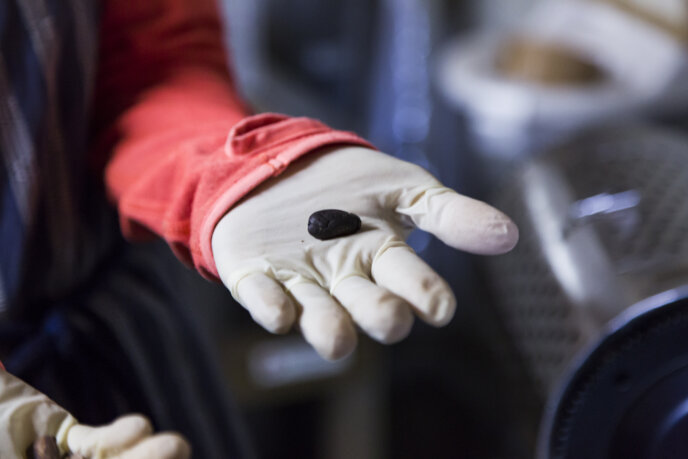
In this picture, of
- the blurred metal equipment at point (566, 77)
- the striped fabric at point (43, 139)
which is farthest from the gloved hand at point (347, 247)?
the blurred metal equipment at point (566, 77)

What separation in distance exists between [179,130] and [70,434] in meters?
0.15

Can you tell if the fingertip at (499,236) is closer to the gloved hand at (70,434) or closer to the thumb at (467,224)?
the thumb at (467,224)

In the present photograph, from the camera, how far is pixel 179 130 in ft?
1.01

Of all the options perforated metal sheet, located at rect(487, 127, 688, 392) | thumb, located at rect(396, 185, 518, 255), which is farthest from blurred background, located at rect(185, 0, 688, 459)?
thumb, located at rect(396, 185, 518, 255)

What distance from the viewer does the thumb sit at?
0.69 ft

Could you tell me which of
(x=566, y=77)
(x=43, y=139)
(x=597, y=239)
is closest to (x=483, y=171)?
(x=566, y=77)

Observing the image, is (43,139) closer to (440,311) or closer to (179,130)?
(179,130)

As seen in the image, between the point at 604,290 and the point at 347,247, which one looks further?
the point at 604,290

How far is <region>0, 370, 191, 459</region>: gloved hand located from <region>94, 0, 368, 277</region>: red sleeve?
0.06 metres

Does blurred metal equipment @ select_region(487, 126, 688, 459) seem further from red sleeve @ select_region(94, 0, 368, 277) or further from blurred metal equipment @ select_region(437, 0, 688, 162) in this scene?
blurred metal equipment @ select_region(437, 0, 688, 162)

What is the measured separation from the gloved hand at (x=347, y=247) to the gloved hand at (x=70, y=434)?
0.05 meters

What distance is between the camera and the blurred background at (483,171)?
39 cm

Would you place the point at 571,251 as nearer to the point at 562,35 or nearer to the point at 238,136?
the point at 238,136

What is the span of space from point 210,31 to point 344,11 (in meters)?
0.53
